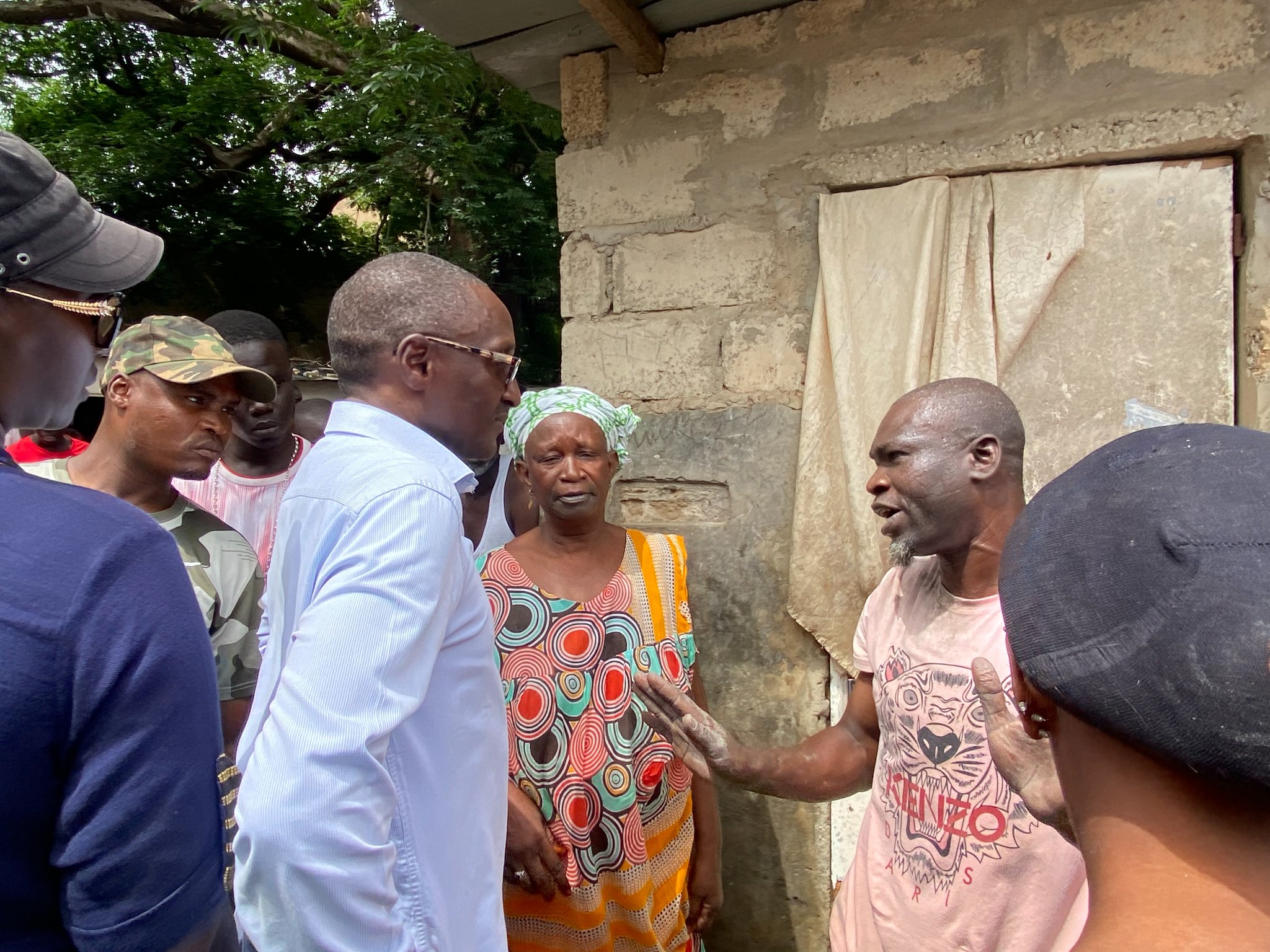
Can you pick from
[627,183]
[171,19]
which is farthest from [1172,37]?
[171,19]

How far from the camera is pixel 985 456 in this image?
5.90 feet

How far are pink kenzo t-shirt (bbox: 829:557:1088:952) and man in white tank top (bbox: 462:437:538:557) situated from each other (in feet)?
4.87

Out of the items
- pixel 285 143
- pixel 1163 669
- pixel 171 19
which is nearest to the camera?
pixel 1163 669

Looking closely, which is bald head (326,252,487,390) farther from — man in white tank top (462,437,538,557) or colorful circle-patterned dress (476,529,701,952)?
man in white tank top (462,437,538,557)

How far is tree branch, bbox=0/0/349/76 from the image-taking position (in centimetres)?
721

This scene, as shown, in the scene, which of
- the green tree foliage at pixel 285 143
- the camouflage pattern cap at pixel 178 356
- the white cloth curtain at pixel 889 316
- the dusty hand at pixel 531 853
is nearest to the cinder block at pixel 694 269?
the white cloth curtain at pixel 889 316

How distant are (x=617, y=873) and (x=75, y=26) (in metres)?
10.3

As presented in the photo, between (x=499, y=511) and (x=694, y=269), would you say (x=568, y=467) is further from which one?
(x=694, y=269)

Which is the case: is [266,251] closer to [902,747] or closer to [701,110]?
[701,110]

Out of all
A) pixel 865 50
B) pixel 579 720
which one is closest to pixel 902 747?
pixel 579 720

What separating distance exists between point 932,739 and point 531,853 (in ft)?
3.30

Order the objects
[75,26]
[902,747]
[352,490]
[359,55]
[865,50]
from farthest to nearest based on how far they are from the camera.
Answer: [75,26] → [359,55] → [865,50] → [902,747] → [352,490]

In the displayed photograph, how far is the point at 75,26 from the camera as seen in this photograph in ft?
28.6

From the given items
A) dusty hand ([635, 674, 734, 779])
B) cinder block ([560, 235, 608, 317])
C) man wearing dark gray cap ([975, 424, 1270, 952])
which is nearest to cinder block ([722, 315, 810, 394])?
cinder block ([560, 235, 608, 317])
